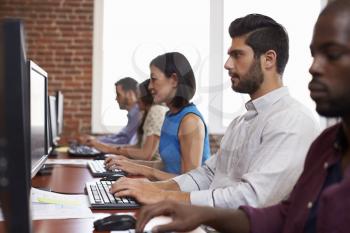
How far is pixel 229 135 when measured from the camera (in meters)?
1.80

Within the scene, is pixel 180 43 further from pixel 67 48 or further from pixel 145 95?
pixel 67 48

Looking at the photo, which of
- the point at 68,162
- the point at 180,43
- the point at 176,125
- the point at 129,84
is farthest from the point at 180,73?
the point at 180,43

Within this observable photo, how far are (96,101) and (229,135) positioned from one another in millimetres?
3188

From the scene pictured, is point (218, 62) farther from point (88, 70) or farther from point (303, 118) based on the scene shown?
point (303, 118)

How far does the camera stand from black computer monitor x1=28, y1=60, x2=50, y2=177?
4.89ft

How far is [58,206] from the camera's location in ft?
4.72

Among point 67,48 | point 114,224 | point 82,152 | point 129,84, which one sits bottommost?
point 82,152

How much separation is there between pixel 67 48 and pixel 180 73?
2533mm

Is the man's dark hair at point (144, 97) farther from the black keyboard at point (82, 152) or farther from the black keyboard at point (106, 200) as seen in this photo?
the black keyboard at point (106, 200)

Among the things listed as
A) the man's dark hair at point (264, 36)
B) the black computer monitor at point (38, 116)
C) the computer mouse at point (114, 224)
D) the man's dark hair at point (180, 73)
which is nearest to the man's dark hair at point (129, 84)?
the man's dark hair at point (180, 73)

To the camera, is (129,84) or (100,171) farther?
(129,84)

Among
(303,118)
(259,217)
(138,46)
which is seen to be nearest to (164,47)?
(138,46)

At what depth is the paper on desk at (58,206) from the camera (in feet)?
4.33

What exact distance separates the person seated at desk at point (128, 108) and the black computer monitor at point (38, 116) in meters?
2.04
